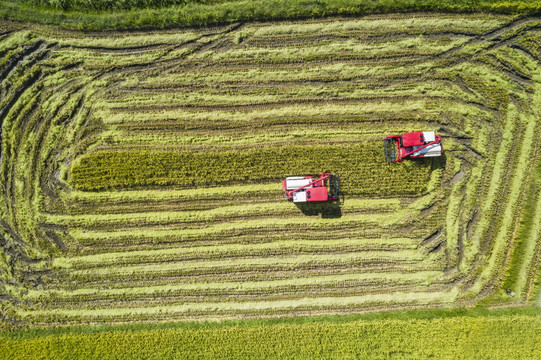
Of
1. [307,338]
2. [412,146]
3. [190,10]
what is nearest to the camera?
[412,146]

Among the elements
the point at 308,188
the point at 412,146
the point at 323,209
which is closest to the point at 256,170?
the point at 308,188

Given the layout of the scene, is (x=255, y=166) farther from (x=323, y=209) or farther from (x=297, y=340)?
(x=297, y=340)

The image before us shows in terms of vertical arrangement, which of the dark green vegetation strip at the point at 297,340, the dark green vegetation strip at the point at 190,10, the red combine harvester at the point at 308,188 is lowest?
the dark green vegetation strip at the point at 297,340

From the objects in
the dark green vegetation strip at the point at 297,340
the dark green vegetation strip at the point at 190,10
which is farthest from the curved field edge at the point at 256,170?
the dark green vegetation strip at the point at 297,340

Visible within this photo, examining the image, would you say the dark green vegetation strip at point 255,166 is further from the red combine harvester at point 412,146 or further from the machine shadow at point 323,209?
the machine shadow at point 323,209

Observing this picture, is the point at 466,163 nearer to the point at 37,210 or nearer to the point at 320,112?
the point at 320,112

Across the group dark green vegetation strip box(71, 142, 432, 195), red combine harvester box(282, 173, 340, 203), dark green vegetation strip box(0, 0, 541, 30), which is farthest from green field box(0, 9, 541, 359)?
red combine harvester box(282, 173, 340, 203)

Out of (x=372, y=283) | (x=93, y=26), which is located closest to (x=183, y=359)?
(x=372, y=283)
